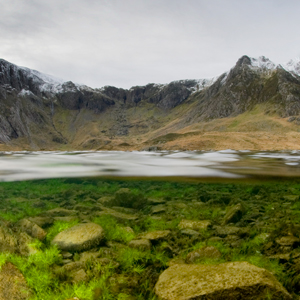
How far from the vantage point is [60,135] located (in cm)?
17275

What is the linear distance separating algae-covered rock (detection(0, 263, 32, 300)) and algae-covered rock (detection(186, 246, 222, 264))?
3329mm

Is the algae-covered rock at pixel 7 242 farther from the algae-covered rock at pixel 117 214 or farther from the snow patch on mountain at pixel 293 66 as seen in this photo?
the snow patch on mountain at pixel 293 66

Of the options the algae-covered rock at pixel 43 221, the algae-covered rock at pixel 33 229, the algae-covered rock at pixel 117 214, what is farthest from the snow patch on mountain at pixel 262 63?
the algae-covered rock at pixel 33 229

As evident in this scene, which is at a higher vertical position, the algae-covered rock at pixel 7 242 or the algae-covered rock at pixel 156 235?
the algae-covered rock at pixel 7 242

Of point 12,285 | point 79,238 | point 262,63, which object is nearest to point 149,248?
point 79,238

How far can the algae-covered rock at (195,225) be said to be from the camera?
7.81m

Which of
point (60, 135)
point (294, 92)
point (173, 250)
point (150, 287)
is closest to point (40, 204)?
point (173, 250)

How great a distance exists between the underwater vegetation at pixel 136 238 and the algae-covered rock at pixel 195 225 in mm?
32

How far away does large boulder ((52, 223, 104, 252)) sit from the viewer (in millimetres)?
6105

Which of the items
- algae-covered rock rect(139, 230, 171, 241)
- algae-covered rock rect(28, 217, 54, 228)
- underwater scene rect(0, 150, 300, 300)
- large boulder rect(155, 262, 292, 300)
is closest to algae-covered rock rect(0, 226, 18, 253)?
underwater scene rect(0, 150, 300, 300)

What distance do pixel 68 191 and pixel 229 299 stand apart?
10.8m

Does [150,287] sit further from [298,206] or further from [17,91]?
[17,91]

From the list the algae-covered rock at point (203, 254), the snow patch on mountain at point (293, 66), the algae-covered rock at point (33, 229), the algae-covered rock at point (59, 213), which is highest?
the snow patch on mountain at point (293, 66)

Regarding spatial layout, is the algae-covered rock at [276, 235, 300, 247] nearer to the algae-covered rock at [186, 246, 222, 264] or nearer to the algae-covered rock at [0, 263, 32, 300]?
the algae-covered rock at [186, 246, 222, 264]
